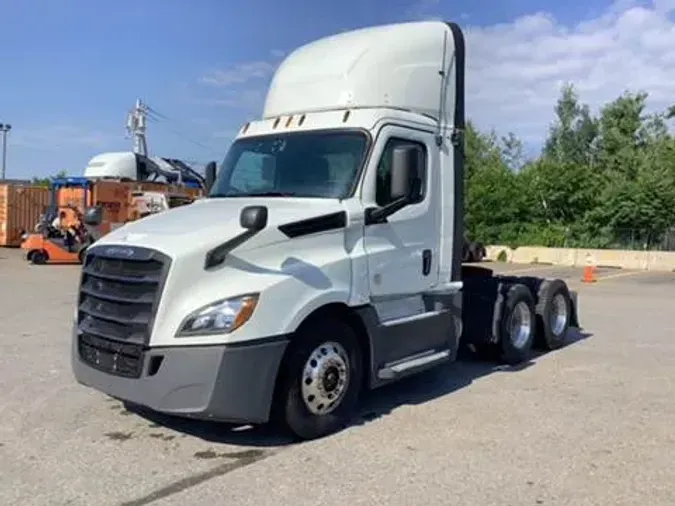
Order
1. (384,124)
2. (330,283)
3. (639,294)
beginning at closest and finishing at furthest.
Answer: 1. (330,283)
2. (384,124)
3. (639,294)

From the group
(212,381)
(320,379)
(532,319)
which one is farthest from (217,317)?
(532,319)

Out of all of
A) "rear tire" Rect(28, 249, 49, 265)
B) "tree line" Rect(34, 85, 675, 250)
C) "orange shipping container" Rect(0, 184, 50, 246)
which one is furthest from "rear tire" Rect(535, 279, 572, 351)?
"orange shipping container" Rect(0, 184, 50, 246)

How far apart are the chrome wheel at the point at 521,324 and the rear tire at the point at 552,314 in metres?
0.39

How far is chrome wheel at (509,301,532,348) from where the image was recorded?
8.88 m

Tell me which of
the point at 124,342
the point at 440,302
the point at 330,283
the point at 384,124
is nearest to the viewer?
the point at 124,342

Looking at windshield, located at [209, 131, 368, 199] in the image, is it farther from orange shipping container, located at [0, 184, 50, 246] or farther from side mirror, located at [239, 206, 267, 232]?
orange shipping container, located at [0, 184, 50, 246]

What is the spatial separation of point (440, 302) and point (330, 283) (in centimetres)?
178

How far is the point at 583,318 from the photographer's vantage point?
1312 cm

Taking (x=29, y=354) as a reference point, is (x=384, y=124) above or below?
above

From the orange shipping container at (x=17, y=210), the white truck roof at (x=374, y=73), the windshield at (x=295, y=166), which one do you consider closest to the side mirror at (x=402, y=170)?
the windshield at (x=295, y=166)

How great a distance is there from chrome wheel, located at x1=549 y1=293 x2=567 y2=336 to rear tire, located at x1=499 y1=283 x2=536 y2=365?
2.03 ft

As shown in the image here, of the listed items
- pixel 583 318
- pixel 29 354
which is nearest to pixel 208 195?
pixel 29 354

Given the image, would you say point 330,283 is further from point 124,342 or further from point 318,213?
point 124,342

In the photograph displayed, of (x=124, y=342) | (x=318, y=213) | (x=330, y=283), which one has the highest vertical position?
(x=318, y=213)
